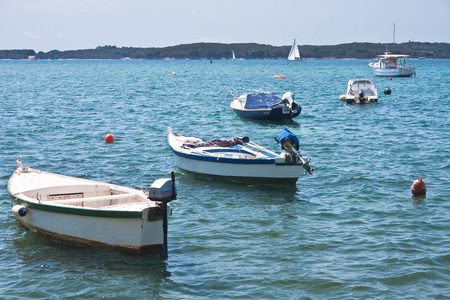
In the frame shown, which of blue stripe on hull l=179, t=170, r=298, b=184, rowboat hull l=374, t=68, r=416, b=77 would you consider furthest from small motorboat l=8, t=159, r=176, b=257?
rowboat hull l=374, t=68, r=416, b=77

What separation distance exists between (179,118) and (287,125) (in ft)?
31.5

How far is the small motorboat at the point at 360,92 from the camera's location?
5356 cm

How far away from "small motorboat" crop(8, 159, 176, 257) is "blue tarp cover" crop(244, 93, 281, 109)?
1015 inches

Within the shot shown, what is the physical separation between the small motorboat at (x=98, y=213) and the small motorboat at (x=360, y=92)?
130 ft

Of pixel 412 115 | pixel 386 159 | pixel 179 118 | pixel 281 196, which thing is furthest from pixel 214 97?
pixel 281 196

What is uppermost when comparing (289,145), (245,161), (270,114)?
(289,145)

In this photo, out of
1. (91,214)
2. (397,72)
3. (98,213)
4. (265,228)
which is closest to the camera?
(98,213)

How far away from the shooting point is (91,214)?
1534 cm

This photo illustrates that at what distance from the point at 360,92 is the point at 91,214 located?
4266cm

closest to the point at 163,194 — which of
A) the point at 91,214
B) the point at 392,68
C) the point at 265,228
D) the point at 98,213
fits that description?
the point at 98,213

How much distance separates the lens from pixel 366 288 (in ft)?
44.8

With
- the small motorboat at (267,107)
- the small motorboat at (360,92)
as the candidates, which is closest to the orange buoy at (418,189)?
the small motorboat at (267,107)

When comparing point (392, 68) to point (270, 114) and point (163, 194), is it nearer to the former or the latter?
point (270, 114)

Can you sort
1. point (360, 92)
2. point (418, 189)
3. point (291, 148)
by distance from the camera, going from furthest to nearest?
point (360, 92), point (291, 148), point (418, 189)
